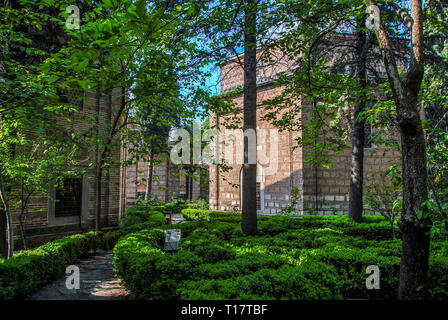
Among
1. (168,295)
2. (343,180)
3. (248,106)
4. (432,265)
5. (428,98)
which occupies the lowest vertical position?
(168,295)

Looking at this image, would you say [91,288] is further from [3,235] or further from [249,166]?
[249,166]

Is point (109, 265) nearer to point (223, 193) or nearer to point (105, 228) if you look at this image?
Answer: point (105, 228)

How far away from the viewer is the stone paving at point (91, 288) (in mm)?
4762

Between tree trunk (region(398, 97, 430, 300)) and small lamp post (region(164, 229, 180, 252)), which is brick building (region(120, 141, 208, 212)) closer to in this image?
small lamp post (region(164, 229, 180, 252))

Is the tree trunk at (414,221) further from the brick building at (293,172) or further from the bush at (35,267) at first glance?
the brick building at (293,172)

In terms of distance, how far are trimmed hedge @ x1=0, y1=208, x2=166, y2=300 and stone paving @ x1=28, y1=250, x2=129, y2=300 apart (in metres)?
0.19

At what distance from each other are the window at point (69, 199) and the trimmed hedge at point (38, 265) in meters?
2.78

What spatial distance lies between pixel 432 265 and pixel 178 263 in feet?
13.0

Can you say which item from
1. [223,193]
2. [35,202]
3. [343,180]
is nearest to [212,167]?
[223,193]

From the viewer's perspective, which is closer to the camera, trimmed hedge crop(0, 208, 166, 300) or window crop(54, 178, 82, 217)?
trimmed hedge crop(0, 208, 166, 300)

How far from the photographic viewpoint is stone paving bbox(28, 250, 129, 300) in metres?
4.76

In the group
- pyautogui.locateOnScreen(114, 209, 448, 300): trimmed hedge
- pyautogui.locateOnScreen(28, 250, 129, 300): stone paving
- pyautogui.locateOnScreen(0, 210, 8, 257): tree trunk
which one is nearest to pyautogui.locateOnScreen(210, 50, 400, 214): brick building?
pyautogui.locateOnScreen(114, 209, 448, 300): trimmed hedge

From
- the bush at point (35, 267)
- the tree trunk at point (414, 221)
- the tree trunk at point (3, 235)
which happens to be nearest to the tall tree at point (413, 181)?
the tree trunk at point (414, 221)
